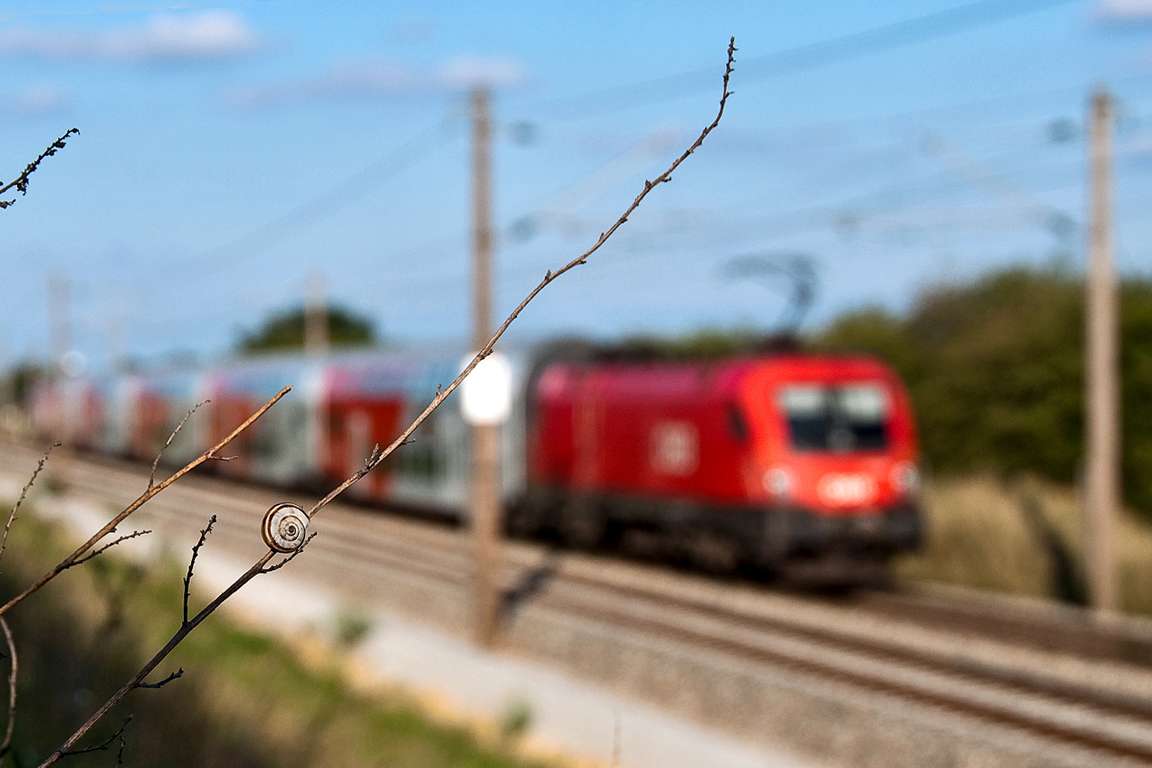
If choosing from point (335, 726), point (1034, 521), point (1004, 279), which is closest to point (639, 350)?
point (1034, 521)

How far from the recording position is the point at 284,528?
1724mm

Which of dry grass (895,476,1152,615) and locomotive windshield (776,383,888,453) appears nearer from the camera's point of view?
locomotive windshield (776,383,888,453)

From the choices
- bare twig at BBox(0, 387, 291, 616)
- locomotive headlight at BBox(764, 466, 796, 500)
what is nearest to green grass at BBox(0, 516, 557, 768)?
bare twig at BBox(0, 387, 291, 616)

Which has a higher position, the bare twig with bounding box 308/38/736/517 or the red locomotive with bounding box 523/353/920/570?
the bare twig with bounding box 308/38/736/517

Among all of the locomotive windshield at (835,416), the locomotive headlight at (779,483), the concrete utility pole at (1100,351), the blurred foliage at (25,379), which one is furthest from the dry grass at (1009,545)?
the blurred foliage at (25,379)

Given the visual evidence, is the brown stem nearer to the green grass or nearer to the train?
the green grass

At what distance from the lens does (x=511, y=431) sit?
24.7m

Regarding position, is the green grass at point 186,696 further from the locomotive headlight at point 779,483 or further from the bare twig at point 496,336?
the locomotive headlight at point 779,483

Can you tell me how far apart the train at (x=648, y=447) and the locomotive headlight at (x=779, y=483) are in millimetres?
19

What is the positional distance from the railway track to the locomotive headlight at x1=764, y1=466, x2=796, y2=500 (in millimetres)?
1318

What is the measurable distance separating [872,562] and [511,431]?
8.12 m

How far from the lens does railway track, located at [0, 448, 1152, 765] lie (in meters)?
11.0

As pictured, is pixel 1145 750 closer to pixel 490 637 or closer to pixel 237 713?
pixel 237 713

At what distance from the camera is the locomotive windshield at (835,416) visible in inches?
726
